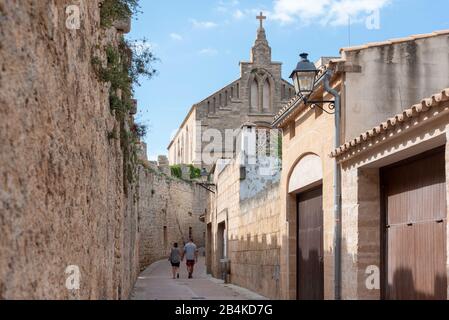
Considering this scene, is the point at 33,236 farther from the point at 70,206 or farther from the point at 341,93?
the point at 341,93

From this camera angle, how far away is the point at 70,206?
15.0 ft

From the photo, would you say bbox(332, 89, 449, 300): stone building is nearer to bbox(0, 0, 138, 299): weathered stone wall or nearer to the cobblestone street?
bbox(0, 0, 138, 299): weathered stone wall

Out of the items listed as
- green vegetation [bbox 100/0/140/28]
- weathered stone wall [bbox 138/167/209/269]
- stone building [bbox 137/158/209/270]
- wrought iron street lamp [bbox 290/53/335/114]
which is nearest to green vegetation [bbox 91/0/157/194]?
green vegetation [bbox 100/0/140/28]

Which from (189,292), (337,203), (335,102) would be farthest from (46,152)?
(189,292)

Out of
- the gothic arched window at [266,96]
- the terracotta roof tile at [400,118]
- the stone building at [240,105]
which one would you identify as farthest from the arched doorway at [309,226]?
the gothic arched window at [266,96]

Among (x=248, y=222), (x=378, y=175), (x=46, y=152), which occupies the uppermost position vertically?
(x=378, y=175)

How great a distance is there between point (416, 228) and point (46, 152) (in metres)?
→ 5.23

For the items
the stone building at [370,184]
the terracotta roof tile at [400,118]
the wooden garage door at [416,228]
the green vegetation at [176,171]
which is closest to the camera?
the terracotta roof tile at [400,118]

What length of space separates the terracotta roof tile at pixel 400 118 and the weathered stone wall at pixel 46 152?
127 inches

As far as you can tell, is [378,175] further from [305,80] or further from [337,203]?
[305,80]

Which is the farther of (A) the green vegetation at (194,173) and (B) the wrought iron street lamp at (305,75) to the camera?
(A) the green vegetation at (194,173)

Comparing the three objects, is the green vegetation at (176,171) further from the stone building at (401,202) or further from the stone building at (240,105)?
the stone building at (401,202)

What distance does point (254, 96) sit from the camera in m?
45.3

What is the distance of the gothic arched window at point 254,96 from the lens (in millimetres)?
45094
